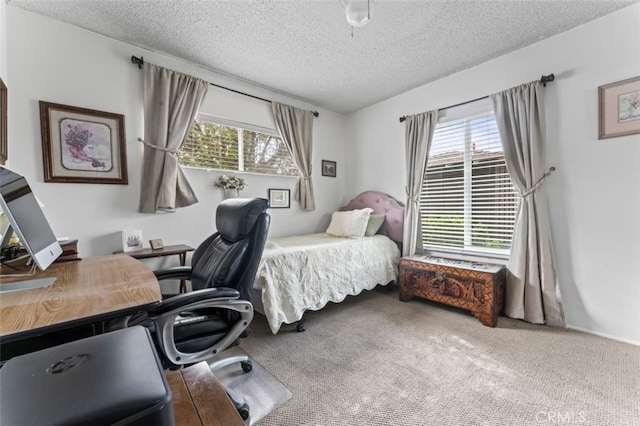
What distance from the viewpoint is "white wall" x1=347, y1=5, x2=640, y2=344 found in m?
2.04

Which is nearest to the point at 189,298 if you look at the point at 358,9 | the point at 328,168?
the point at 358,9

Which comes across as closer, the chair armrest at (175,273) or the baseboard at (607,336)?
the chair armrest at (175,273)

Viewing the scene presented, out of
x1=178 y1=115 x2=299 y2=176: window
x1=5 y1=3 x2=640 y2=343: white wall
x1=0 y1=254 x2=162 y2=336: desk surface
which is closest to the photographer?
x1=0 y1=254 x2=162 y2=336: desk surface

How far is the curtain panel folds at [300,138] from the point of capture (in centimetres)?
346

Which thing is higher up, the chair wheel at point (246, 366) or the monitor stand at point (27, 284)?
the monitor stand at point (27, 284)

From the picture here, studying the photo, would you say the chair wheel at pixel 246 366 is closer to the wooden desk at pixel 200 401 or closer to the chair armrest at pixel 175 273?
the chair armrest at pixel 175 273

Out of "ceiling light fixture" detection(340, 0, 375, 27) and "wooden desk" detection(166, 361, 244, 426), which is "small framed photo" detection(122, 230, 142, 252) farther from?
"ceiling light fixture" detection(340, 0, 375, 27)

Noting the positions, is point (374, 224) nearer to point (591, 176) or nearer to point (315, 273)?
point (315, 273)

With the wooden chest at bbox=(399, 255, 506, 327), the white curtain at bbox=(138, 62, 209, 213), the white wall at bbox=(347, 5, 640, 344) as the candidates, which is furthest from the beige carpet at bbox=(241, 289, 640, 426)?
the white curtain at bbox=(138, 62, 209, 213)

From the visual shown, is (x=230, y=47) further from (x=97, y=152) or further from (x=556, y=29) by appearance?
(x=556, y=29)

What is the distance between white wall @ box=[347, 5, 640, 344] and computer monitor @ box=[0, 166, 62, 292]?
11.5ft

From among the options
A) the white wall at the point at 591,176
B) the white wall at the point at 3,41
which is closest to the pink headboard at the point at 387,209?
the white wall at the point at 591,176

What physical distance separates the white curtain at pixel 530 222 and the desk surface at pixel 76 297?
9.47 feet

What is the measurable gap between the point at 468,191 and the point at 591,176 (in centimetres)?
97
